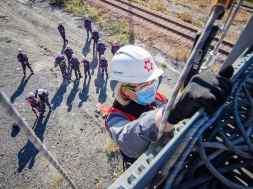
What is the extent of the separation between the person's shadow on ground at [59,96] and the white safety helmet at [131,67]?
7.49 meters

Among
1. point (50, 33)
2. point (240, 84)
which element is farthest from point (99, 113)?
point (50, 33)

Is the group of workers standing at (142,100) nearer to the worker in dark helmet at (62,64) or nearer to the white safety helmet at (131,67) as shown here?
the white safety helmet at (131,67)

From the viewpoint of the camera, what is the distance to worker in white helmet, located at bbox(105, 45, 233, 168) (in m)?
1.47

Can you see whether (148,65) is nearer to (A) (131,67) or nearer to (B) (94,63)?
(A) (131,67)

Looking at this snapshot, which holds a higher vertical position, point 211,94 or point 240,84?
point 211,94

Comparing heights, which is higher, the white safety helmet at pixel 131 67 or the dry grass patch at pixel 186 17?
the white safety helmet at pixel 131 67

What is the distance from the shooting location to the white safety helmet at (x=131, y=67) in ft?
10.4

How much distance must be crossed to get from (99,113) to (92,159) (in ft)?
8.02

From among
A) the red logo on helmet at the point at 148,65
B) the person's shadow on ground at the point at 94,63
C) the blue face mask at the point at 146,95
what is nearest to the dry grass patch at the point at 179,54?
the person's shadow on ground at the point at 94,63

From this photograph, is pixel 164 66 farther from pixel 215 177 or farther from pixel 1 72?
pixel 215 177

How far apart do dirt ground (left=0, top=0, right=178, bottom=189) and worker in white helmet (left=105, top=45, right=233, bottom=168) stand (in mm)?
5139

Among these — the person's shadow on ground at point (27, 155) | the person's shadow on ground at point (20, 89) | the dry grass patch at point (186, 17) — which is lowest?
the person's shadow on ground at point (27, 155)

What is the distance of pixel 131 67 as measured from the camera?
10.6 ft

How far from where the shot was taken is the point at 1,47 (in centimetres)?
1339
